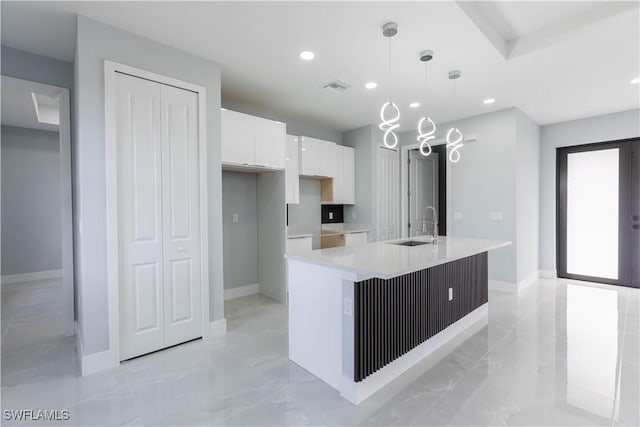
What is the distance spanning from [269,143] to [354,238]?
2098 mm

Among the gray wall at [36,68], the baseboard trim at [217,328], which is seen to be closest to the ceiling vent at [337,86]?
the gray wall at [36,68]

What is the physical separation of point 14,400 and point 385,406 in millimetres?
2447

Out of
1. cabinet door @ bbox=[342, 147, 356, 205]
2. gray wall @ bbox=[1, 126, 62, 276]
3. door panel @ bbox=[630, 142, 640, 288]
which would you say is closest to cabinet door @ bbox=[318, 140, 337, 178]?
cabinet door @ bbox=[342, 147, 356, 205]

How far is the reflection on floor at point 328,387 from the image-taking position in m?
1.84

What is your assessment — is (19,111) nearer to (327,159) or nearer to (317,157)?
(317,157)

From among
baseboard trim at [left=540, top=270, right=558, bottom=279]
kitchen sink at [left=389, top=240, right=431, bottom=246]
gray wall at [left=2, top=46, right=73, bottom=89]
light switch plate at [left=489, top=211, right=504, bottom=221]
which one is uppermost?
gray wall at [left=2, top=46, right=73, bottom=89]

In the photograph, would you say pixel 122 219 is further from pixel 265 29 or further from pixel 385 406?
pixel 385 406

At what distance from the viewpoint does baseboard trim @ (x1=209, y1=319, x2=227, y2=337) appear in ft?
9.87

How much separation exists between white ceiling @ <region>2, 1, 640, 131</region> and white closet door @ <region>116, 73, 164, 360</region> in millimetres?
584

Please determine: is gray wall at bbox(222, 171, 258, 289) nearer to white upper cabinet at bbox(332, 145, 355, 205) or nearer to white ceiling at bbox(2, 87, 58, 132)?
white upper cabinet at bbox(332, 145, 355, 205)

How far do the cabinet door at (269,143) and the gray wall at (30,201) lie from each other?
4643 millimetres

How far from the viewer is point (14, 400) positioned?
201 cm

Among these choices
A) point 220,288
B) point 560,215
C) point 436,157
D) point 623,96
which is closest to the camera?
point 220,288

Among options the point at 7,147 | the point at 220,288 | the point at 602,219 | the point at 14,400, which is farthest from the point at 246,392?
the point at 7,147
